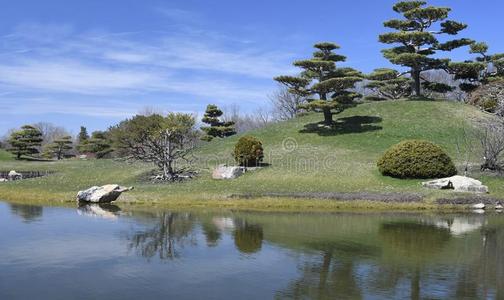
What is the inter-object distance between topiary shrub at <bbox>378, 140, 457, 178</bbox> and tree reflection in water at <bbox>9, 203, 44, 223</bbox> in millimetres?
18765

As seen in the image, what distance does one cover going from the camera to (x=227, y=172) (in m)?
30.9

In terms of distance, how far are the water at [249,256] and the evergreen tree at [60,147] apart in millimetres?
58417

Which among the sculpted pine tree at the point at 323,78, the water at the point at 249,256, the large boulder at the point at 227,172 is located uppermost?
the sculpted pine tree at the point at 323,78

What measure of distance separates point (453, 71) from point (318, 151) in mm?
17862

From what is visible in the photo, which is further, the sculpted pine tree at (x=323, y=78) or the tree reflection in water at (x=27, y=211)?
the sculpted pine tree at (x=323, y=78)

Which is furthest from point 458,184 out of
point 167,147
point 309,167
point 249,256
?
point 167,147

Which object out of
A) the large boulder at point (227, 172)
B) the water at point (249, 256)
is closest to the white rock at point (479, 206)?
the water at point (249, 256)

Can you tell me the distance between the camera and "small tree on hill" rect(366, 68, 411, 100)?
158 ft

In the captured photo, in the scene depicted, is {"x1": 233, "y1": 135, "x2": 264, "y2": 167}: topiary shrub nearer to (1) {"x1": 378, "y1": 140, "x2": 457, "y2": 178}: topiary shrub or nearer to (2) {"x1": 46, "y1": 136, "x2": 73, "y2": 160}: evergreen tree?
(1) {"x1": 378, "y1": 140, "x2": 457, "y2": 178}: topiary shrub

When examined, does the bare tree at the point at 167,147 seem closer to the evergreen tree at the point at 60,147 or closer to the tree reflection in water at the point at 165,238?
the tree reflection in water at the point at 165,238

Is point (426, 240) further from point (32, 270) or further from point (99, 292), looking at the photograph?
point (32, 270)

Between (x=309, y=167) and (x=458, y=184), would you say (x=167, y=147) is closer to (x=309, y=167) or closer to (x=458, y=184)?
(x=309, y=167)

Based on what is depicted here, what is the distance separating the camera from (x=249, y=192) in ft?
84.7

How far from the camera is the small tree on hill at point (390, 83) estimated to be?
158 feet
